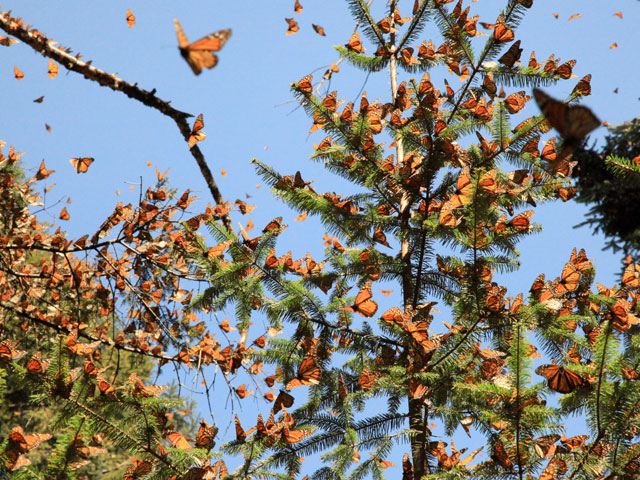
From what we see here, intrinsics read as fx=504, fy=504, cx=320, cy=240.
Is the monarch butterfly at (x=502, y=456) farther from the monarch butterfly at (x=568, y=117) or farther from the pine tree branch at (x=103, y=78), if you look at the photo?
the pine tree branch at (x=103, y=78)

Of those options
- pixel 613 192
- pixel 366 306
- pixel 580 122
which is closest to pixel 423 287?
pixel 366 306

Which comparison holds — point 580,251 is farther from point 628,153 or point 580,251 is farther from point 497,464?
point 628,153

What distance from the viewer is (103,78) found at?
2180 millimetres

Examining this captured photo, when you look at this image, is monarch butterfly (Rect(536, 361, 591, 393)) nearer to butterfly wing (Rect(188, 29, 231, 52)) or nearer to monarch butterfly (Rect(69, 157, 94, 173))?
butterfly wing (Rect(188, 29, 231, 52))

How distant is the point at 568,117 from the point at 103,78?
185 cm

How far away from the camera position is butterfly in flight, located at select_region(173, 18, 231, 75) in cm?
152

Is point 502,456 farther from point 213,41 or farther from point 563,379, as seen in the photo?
point 213,41

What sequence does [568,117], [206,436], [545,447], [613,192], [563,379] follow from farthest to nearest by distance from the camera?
[613,192]
[206,436]
[545,447]
[563,379]
[568,117]

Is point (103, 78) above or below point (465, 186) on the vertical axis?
above

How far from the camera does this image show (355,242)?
3098 millimetres

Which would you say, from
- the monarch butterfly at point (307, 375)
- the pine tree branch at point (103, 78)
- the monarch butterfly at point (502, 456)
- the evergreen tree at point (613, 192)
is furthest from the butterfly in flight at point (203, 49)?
the evergreen tree at point (613, 192)

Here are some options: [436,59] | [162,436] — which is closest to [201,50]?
[162,436]

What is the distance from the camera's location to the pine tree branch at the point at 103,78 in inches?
85.3

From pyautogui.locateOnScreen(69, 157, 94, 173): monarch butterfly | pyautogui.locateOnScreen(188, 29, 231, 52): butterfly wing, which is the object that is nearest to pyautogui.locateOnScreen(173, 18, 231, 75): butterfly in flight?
pyautogui.locateOnScreen(188, 29, 231, 52): butterfly wing
